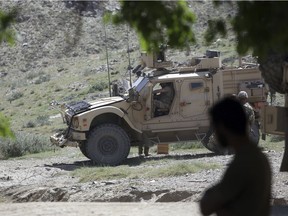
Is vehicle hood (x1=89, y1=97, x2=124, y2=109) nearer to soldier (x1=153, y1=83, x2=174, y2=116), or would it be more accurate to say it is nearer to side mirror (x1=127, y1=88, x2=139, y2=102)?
side mirror (x1=127, y1=88, x2=139, y2=102)

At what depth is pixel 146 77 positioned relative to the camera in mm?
22516

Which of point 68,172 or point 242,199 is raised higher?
point 242,199

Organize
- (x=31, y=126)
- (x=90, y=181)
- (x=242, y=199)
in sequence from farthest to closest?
(x=31, y=126), (x=90, y=181), (x=242, y=199)

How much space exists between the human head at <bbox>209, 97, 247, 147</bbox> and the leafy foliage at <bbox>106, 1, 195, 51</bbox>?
0.78 meters

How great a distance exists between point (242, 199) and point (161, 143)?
1656cm

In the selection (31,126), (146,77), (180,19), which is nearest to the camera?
(180,19)

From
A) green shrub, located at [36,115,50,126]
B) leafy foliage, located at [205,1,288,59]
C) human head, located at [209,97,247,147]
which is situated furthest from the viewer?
green shrub, located at [36,115,50,126]

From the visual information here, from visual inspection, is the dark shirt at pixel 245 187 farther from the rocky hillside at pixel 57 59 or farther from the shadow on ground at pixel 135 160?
the rocky hillside at pixel 57 59

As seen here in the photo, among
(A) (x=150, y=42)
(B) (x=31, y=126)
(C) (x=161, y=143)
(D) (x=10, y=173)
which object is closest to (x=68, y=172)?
(D) (x=10, y=173)

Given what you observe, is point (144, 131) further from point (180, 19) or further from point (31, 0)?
point (31, 0)

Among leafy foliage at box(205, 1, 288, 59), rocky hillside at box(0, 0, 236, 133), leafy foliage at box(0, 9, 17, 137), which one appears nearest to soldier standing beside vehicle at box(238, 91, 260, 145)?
leafy foliage at box(0, 9, 17, 137)

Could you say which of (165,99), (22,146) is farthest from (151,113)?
(22,146)

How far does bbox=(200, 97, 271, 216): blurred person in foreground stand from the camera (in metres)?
6.62

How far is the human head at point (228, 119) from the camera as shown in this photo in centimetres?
675
